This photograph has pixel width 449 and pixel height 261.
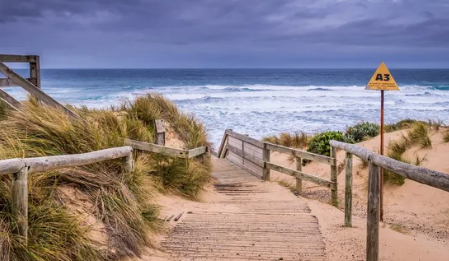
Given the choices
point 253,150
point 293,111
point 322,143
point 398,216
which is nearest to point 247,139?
point 253,150

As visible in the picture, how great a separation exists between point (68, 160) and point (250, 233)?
8.47ft

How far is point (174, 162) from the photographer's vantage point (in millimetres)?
8164

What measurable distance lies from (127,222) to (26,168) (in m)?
1.53

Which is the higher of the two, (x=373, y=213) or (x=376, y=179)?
(x=376, y=179)

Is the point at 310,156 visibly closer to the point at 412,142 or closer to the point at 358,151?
the point at 358,151

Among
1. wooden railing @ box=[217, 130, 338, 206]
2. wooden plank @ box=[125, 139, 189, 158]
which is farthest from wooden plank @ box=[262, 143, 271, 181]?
wooden plank @ box=[125, 139, 189, 158]

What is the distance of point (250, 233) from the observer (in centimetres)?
583

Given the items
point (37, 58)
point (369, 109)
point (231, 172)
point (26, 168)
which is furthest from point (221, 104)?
point (26, 168)

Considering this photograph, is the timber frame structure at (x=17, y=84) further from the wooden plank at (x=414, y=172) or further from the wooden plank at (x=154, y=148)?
the wooden plank at (x=414, y=172)

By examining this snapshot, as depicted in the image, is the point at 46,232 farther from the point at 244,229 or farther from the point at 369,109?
the point at 369,109

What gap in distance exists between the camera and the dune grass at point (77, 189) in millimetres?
3916

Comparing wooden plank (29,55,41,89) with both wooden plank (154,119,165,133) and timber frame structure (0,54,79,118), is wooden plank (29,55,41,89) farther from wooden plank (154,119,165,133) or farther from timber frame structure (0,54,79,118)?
wooden plank (154,119,165,133)

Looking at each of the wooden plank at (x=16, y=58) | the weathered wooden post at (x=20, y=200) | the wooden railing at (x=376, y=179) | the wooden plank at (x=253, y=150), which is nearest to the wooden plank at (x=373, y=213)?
the wooden railing at (x=376, y=179)

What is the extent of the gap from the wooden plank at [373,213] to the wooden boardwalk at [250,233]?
0.63 metres
